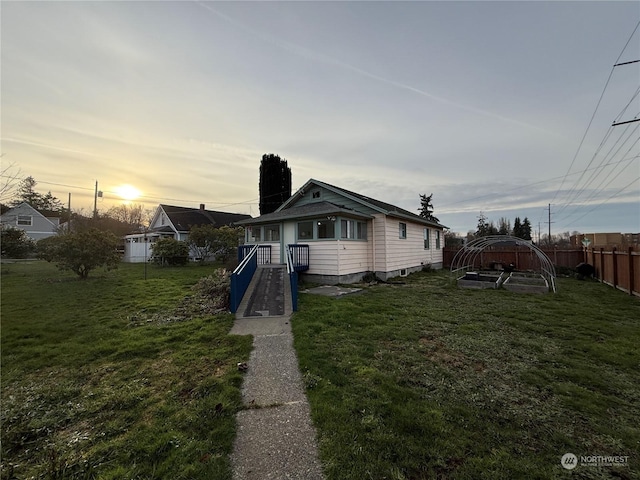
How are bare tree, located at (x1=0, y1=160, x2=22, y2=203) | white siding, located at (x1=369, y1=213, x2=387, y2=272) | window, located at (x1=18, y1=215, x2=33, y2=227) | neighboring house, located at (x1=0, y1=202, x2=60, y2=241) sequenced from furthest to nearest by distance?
window, located at (x1=18, y1=215, x2=33, y2=227) → neighboring house, located at (x1=0, y1=202, x2=60, y2=241) → white siding, located at (x1=369, y1=213, x2=387, y2=272) → bare tree, located at (x1=0, y1=160, x2=22, y2=203)

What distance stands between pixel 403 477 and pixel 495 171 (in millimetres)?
18997

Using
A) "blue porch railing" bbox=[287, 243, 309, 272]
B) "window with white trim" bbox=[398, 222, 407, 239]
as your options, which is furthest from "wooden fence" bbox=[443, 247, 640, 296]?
"blue porch railing" bbox=[287, 243, 309, 272]

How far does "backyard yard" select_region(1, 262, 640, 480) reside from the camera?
2.19 meters

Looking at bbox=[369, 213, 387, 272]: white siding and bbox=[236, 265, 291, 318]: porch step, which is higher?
bbox=[369, 213, 387, 272]: white siding

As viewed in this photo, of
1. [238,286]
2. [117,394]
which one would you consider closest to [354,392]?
[117,394]

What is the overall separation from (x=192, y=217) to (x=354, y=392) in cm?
2696

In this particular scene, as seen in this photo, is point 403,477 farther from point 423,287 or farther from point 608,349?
point 423,287

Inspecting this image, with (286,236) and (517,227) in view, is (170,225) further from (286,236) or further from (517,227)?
(517,227)

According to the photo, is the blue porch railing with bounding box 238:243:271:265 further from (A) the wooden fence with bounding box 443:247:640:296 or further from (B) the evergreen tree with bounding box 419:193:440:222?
(B) the evergreen tree with bounding box 419:193:440:222

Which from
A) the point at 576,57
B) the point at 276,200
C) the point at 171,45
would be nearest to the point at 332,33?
the point at 171,45

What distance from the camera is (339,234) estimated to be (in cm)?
1064

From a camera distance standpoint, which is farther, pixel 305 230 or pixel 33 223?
pixel 33 223

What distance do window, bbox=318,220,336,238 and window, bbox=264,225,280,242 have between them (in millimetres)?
2624

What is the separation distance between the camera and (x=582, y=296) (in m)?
9.17
